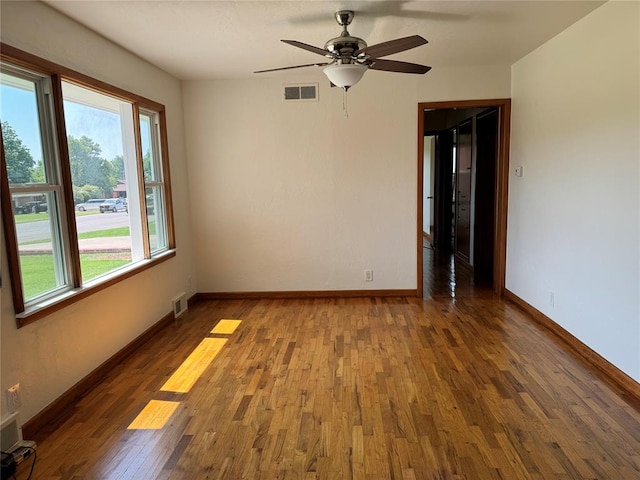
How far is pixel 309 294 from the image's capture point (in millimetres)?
4805

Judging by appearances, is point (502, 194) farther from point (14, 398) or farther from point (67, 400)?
point (14, 398)

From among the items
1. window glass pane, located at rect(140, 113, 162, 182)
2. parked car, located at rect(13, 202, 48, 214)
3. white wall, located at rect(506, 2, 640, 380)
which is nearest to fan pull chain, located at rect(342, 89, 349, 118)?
white wall, located at rect(506, 2, 640, 380)

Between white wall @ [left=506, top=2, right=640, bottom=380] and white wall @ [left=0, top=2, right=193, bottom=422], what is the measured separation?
3.59m

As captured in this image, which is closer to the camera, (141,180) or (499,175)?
(141,180)

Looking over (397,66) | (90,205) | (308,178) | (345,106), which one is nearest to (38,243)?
(90,205)

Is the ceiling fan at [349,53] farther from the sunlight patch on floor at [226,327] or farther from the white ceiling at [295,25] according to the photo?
the sunlight patch on floor at [226,327]

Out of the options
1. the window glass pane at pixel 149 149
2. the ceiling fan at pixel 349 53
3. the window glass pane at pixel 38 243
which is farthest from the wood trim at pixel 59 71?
the ceiling fan at pixel 349 53

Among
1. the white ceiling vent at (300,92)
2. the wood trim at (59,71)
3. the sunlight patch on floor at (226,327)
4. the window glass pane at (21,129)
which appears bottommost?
the sunlight patch on floor at (226,327)

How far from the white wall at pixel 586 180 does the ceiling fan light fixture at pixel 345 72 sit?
167 centimetres

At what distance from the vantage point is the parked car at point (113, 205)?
321cm

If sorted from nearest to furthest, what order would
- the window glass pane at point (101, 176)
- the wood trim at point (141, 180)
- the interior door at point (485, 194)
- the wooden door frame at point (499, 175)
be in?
1. the window glass pane at point (101, 176)
2. the wood trim at point (141, 180)
3. the wooden door frame at point (499, 175)
4. the interior door at point (485, 194)

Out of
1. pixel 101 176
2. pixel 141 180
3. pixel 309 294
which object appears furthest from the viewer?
pixel 309 294

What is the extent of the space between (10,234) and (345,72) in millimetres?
2117

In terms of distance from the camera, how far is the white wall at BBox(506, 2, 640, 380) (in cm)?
256
